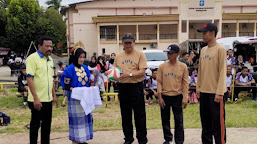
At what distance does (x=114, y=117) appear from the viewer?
7402 millimetres

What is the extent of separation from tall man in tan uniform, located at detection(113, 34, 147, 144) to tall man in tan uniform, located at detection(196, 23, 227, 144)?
1064mm

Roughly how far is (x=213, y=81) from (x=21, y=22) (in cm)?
3740

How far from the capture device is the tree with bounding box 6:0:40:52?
36656 mm

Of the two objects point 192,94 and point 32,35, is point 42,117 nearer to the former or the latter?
point 192,94

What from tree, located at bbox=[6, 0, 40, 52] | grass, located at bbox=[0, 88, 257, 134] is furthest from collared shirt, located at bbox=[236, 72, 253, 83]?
tree, located at bbox=[6, 0, 40, 52]

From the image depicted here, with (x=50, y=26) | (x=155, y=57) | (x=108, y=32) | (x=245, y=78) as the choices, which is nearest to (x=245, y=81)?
(x=245, y=78)

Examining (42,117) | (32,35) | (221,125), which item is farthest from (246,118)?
(32,35)

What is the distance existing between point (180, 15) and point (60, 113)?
28622 mm

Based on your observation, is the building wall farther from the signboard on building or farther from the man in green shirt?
the man in green shirt

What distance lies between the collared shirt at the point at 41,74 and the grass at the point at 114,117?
1.93 meters

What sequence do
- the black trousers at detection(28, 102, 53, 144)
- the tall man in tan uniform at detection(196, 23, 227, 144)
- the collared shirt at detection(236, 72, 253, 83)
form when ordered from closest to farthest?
1. the tall man in tan uniform at detection(196, 23, 227, 144)
2. the black trousers at detection(28, 102, 53, 144)
3. the collared shirt at detection(236, 72, 253, 83)

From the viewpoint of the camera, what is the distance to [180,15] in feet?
111

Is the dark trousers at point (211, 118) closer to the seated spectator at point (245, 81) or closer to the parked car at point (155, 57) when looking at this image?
the seated spectator at point (245, 81)

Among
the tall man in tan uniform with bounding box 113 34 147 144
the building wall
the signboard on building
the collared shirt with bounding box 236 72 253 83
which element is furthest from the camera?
the building wall
